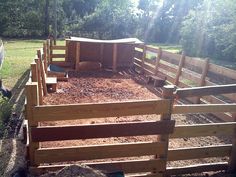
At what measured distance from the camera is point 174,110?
4.23 meters

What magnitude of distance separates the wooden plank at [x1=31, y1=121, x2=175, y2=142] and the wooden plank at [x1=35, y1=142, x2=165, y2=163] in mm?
200

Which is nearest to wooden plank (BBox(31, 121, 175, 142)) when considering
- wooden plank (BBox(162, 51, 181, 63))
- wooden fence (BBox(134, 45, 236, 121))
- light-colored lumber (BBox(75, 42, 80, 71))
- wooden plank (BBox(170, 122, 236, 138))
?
wooden plank (BBox(170, 122, 236, 138))

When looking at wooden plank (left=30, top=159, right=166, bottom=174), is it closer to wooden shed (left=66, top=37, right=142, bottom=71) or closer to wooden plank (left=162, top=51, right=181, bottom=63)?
wooden plank (left=162, top=51, right=181, bottom=63)

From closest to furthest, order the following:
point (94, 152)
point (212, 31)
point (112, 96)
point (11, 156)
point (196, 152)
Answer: point (94, 152) → point (196, 152) → point (11, 156) → point (112, 96) → point (212, 31)

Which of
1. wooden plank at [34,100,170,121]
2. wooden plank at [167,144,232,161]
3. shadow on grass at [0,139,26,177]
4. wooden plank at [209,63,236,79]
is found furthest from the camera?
wooden plank at [209,63,236,79]

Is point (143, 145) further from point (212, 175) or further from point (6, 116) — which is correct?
point (6, 116)

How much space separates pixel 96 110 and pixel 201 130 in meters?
1.68

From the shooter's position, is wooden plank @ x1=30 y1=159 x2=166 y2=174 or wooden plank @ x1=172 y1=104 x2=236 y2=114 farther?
wooden plank @ x1=172 y1=104 x2=236 y2=114

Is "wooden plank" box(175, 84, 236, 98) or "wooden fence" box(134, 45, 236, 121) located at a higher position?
"wooden plank" box(175, 84, 236, 98)

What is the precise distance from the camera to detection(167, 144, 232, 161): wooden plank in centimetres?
441

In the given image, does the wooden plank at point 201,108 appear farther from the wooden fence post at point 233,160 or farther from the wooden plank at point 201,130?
the wooden fence post at point 233,160

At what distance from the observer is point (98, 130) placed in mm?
3824

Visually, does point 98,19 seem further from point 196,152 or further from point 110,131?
point 110,131

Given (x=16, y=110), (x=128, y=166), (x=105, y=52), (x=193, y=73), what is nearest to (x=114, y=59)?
(x=105, y=52)
